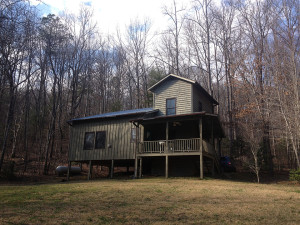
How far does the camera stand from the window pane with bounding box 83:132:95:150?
20500mm

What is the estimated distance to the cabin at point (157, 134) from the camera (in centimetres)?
1770

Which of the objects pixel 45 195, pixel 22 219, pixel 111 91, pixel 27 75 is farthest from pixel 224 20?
pixel 22 219

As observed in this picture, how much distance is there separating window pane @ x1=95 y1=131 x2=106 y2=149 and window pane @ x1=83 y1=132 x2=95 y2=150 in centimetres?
40

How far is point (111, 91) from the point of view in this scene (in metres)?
38.5

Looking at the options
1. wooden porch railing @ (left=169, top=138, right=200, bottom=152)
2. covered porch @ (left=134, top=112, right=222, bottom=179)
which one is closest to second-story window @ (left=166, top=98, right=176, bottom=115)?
covered porch @ (left=134, top=112, right=222, bottom=179)

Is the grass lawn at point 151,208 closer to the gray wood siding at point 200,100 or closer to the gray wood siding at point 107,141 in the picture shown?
the gray wood siding at point 107,141

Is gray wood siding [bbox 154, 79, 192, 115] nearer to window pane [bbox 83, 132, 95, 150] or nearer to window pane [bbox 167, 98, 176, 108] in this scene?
window pane [bbox 167, 98, 176, 108]

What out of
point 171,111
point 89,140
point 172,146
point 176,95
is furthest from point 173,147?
point 89,140

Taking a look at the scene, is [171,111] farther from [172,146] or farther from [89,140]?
[89,140]

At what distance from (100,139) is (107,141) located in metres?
0.80

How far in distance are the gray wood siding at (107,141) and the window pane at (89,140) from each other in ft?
0.80

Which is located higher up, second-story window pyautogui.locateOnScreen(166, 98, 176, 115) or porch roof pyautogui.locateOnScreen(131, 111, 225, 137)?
second-story window pyautogui.locateOnScreen(166, 98, 176, 115)

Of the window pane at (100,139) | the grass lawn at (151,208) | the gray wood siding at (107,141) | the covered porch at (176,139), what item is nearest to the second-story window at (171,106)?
the covered porch at (176,139)

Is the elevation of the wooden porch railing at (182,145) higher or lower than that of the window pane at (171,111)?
lower
